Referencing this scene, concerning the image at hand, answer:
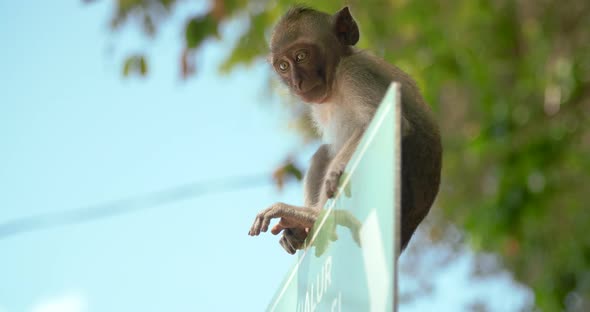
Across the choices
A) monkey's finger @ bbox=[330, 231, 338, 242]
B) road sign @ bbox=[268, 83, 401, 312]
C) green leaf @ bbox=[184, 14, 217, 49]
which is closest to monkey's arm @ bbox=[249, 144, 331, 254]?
road sign @ bbox=[268, 83, 401, 312]

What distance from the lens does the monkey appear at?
286 cm

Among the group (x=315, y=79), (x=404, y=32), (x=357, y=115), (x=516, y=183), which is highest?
(x=404, y=32)

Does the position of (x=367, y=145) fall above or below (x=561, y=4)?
below

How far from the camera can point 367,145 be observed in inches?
64.0

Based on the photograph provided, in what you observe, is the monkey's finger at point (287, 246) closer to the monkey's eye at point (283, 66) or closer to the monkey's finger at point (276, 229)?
the monkey's finger at point (276, 229)

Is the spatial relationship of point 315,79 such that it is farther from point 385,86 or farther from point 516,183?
point 516,183

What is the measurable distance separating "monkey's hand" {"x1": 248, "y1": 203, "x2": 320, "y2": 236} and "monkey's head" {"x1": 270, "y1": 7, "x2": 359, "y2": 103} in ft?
2.97

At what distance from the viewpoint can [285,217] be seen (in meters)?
2.74

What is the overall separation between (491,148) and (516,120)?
710 mm

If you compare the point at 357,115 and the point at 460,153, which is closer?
the point at 357,115

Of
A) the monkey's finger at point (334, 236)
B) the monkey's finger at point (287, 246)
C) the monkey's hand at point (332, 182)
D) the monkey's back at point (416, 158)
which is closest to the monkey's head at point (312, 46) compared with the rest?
the monkey's back at point (416, 158)

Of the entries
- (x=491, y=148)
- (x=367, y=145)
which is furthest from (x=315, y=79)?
(x=491, y=148)

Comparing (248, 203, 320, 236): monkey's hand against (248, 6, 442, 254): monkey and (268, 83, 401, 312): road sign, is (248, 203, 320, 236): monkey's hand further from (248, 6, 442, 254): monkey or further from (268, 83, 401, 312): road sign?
(268, 83, 401, 312): road sign

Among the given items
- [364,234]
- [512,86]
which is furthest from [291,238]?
[512,86]
